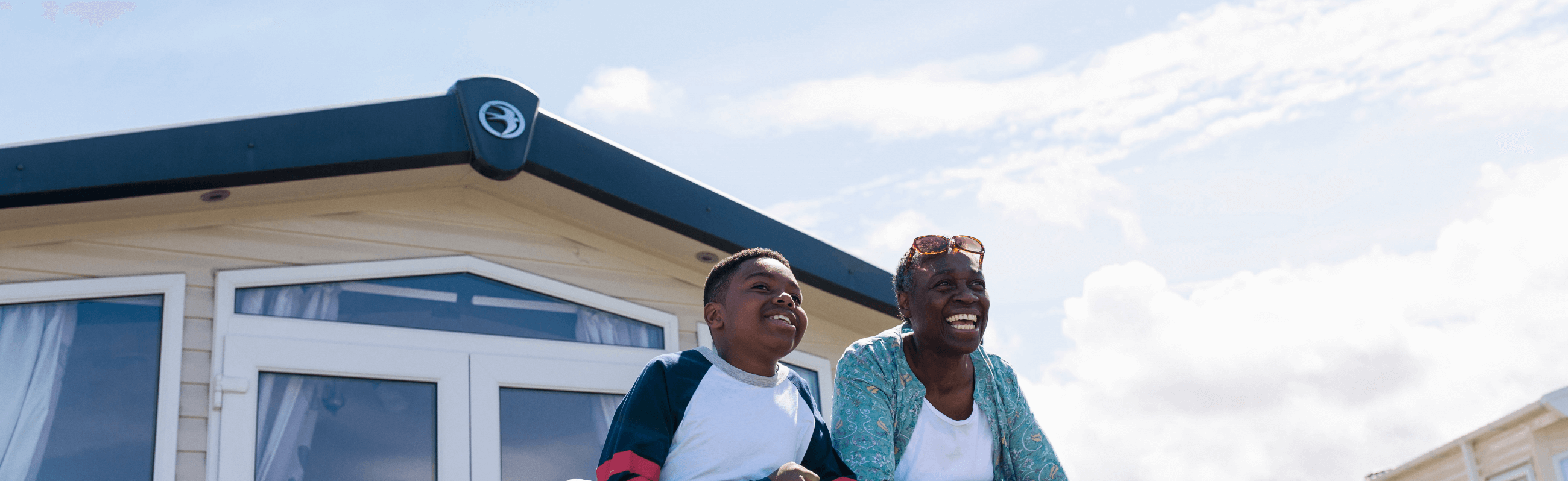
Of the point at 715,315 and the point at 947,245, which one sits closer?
the point at 715,315

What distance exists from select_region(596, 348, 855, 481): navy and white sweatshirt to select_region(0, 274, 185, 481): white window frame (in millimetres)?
2801

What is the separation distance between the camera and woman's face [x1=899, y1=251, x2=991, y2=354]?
10.8 ft

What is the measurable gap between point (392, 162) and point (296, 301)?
2.49ft

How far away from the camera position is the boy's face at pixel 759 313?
9.82ft

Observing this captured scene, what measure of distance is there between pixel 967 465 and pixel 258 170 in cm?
330

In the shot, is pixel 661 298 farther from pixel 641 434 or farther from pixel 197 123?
pixel 641 434

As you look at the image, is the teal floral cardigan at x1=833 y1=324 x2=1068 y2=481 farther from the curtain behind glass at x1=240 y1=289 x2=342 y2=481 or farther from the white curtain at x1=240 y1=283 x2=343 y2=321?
the white curtain at x1=240 y1=283 x2=343 y2=321

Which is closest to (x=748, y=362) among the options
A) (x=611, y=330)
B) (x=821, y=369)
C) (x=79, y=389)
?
(x=611, y=330)

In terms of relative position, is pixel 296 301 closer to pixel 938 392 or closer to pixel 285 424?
pixel 285 424

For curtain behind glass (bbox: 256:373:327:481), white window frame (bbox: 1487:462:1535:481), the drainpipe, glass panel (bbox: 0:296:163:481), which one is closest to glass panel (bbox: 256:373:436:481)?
curtain behind glass (bbox: 256:373:327:481)

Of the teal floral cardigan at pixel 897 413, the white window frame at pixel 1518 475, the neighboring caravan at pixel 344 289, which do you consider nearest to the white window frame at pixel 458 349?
the neighboring caravan at pixel 344 289

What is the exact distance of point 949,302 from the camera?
330 centimetres

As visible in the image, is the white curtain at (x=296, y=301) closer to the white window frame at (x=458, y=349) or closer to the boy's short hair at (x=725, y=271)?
the white window frame at (x=458, y=349)

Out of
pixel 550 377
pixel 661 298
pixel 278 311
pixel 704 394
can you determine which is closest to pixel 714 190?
pixel 661 298
